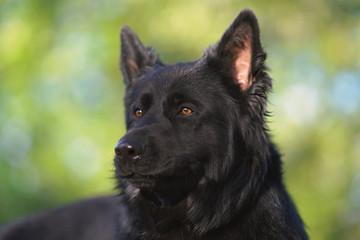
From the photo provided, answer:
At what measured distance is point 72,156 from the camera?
1186 cm

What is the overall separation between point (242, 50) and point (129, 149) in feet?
4.26

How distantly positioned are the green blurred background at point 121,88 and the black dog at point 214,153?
657 centimetres

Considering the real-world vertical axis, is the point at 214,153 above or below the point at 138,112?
below

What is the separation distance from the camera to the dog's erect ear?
3.46m

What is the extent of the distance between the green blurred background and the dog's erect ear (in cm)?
653

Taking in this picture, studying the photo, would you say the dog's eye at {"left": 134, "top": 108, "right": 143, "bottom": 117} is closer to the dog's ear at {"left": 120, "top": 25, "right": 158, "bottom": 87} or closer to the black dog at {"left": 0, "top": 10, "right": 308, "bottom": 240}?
the black dog at {"left": 0, "top": 10, "right": 308, "bottom": 240}

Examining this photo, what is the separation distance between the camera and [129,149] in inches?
124

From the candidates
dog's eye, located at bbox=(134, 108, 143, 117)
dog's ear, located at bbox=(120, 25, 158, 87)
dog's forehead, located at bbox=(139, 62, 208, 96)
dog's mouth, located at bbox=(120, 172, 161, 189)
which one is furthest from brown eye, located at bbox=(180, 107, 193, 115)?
dog's ear, located at bbox=(120, 25, 158, 87)

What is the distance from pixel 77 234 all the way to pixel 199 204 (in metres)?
2.33

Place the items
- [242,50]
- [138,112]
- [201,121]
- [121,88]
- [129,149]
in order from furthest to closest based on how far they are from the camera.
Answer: [121,88] → [138,112] → [242,50] → [201,121] → [129,149]

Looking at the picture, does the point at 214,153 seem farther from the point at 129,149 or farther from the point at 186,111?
the point at 129,149

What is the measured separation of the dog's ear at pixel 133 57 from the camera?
442 cm

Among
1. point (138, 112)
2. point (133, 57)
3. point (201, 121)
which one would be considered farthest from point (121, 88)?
point (201, 121)

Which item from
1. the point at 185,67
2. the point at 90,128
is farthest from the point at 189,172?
the point at 90,128
